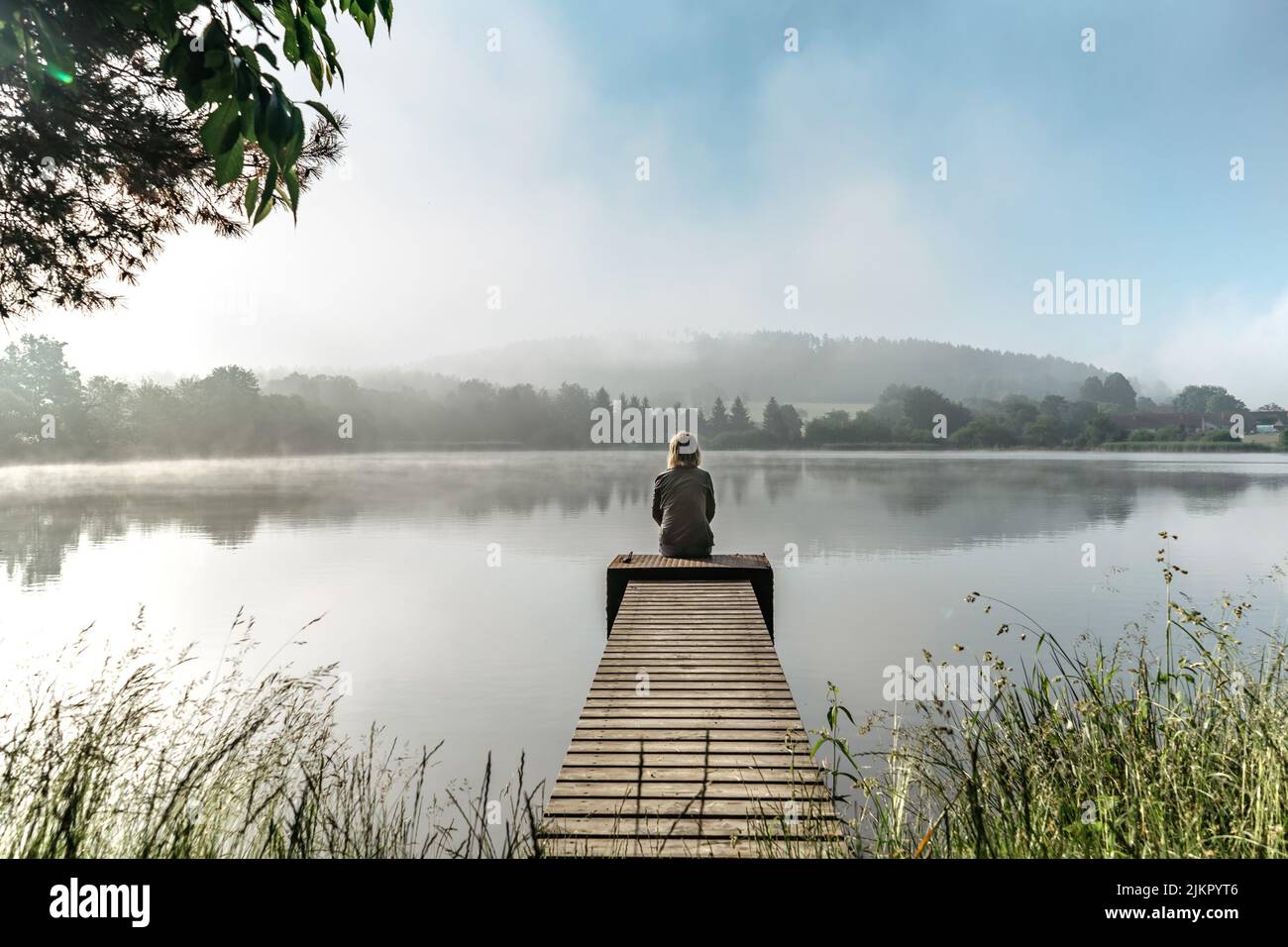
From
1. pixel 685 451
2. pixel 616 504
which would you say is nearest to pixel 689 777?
pixel 685 451

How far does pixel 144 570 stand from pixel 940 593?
20.0 metres

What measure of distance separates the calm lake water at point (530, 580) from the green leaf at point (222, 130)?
15.5ft

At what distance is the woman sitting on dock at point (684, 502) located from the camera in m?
8.24

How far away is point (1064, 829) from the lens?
266 cm

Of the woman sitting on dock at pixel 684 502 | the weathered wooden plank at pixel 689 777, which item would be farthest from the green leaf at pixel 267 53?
the woman sitting on dock at pixel 684 502

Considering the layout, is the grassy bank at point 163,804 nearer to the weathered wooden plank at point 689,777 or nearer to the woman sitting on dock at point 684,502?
the weathered wooden plank at point 689,777

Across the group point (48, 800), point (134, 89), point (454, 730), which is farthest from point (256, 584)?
point (48, 800)

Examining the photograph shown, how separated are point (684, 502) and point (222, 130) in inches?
271

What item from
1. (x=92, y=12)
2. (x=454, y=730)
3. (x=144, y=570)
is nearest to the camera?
(x=92, y=12)

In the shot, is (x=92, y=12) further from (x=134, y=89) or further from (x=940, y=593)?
(x=940, y=593)

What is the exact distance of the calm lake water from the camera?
10.6 meters

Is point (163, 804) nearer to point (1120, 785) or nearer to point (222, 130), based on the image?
point (222, 130)

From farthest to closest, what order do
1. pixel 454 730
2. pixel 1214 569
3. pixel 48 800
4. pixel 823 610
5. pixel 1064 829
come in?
pixel 1214 569
pixel 823 610
pixel 454 730
pixel 48 800
pixel 1064 829
